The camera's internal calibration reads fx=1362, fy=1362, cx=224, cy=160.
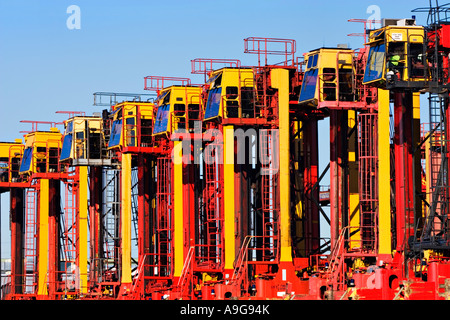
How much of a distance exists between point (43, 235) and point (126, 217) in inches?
655

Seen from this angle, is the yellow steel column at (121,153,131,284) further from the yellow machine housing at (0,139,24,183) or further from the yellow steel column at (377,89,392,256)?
the yellow steel column at (377,89,392,256)

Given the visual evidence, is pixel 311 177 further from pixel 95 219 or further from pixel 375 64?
pixel 95 219

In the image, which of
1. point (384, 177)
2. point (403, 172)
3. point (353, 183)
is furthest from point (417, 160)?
point (353, 183)

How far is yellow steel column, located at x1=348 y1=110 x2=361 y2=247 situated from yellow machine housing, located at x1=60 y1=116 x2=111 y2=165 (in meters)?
23.8

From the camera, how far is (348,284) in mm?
65125

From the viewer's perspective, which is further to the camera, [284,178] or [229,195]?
[229,195]

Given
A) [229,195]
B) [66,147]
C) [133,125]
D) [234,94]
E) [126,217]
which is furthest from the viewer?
[66,147]

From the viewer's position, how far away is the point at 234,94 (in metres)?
72.4

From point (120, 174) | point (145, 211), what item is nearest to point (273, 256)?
point (145, 211)

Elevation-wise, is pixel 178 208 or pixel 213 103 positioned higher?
pixel 213 103

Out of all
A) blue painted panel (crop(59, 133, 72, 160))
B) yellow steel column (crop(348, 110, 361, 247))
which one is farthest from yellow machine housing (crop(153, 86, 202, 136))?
blue painted panel (crop(59, 133, 72, 160))

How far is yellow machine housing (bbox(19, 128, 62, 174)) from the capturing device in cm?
9831
